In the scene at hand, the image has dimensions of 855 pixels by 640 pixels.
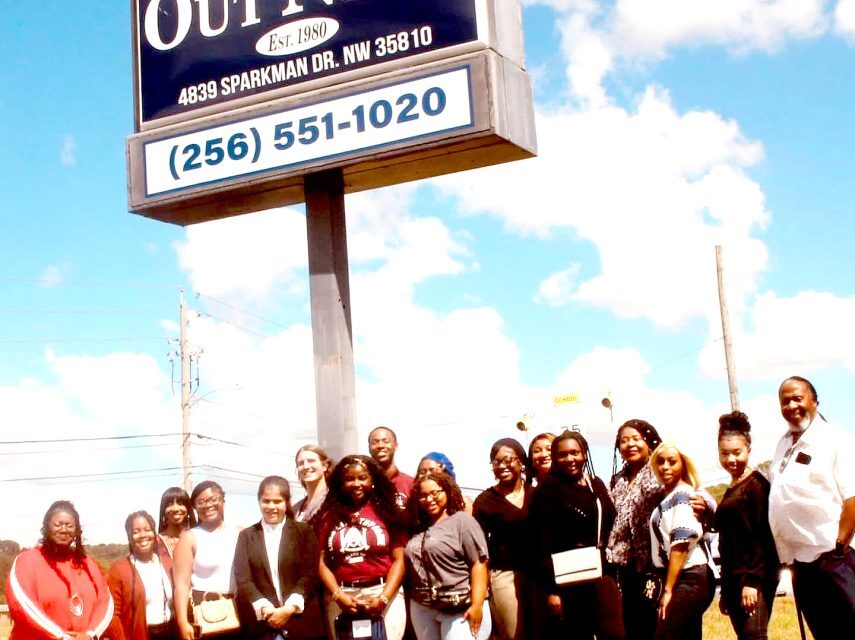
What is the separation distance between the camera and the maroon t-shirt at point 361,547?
24.7ft

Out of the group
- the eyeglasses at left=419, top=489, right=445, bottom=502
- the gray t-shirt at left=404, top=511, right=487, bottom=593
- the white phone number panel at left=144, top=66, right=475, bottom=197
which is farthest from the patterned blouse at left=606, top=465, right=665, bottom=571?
the white phone number panel at left=144, top=66, right=475, bottom=197

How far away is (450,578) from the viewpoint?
293 inches

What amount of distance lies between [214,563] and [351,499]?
43.5 inches

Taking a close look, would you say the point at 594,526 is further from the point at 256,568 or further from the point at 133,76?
the point at 133,76

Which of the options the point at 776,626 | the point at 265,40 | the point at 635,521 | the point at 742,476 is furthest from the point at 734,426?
the point at 776,626

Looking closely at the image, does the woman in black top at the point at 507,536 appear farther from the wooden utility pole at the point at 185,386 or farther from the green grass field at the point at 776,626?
the wooden utility pole at the point at 185,386

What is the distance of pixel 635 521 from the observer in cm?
749

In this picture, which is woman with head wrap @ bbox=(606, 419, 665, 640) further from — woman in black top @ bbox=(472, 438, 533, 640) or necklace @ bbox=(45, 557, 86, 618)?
necklace @ bbox=(45, 557, 86, 618)

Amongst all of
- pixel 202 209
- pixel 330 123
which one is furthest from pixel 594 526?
pixel 202 209

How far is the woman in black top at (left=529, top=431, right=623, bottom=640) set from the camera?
302 inches

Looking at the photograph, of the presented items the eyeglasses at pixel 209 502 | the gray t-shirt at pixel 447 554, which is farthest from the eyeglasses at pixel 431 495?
the eyeglasses at pixel 209 502

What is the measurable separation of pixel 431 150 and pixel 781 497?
159 inches

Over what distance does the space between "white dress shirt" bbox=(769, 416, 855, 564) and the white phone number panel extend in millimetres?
3758

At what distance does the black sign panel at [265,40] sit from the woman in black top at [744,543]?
406cm
